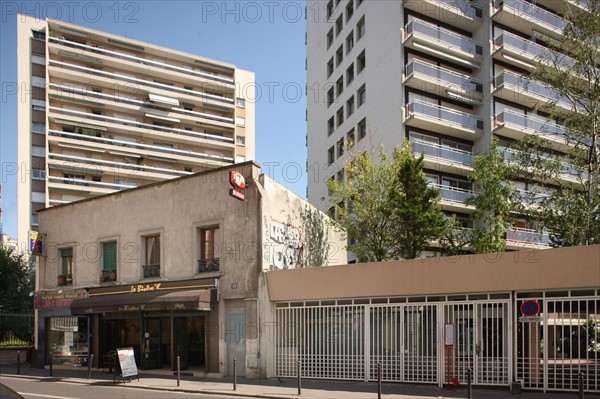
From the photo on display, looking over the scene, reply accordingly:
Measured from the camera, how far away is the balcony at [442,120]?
1288 inches

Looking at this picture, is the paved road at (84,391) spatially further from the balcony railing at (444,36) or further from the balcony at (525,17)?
the balcony at (525,17)

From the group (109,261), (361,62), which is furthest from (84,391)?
(361,62)

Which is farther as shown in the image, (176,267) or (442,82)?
(442,82)

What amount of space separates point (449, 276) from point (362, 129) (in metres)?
23.3

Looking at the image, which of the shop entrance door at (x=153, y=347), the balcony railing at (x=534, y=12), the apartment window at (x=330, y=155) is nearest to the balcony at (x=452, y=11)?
A: the balcony railing at (x=534, y=12)

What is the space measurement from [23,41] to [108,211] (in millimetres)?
36906

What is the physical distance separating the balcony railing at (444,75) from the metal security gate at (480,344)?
21740 mm

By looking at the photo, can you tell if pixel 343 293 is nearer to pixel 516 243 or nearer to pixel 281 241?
pixel 281 241

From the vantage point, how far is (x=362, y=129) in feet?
120

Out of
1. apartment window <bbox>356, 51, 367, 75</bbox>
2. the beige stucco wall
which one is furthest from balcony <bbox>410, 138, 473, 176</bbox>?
the beige stucco wall

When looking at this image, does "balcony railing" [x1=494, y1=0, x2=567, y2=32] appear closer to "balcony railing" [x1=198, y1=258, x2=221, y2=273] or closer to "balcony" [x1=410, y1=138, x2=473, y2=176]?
"balcony" [x1=410, y1=138, x2=473, y2=176]

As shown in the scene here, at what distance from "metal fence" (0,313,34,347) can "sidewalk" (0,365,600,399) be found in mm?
8310

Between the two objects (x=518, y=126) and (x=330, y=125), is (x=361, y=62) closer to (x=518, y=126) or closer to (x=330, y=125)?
(x=330, y=125)

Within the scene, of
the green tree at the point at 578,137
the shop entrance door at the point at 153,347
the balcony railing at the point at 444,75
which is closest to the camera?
the green tree at the point at 578,137
